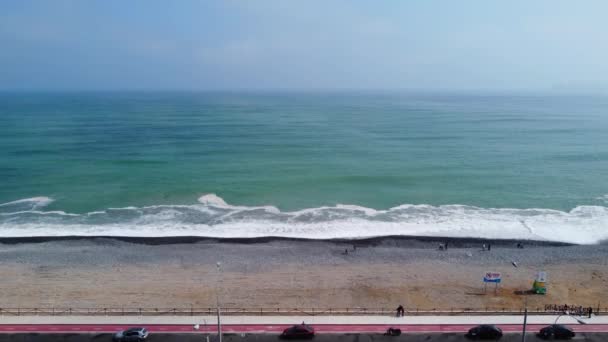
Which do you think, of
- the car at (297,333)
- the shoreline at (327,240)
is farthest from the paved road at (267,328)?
the shoreline at (327,240)

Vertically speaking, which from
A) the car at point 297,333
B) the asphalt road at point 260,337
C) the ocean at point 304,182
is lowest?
the asphalt road at point 260,337

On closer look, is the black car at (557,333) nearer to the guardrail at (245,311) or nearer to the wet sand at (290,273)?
the guardrail at (245,311)

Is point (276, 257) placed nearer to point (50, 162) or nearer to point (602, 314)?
point (602, 314)

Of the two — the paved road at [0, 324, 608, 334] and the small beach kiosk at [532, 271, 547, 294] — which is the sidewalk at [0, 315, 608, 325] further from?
the small beach kiosk at [532, 271, 547, 294]

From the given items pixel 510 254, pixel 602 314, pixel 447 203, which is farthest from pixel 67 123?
pixel 602 314

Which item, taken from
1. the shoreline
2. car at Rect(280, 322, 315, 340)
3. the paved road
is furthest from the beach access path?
the shoreline

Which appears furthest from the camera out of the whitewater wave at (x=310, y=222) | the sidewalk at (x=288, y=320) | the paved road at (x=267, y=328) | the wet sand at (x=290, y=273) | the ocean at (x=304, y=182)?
the ocean at (x=304, y=182)
